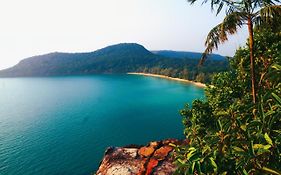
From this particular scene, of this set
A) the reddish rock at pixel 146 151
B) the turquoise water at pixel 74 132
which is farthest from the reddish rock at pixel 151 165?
the turquoise water at pixel 74 132

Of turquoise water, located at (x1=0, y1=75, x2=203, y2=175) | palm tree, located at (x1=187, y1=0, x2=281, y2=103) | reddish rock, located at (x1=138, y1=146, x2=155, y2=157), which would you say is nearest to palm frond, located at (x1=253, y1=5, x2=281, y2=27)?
palm tree, located at (x1=187, y1=0, x2=281, y2=103)

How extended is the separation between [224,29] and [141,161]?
53.8 feet

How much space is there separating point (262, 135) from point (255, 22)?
8.25 metres

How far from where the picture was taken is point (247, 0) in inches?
463

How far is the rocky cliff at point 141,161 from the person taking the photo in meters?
22.5

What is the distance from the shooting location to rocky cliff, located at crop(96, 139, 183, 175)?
22531mm

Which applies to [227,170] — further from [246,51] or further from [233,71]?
[233,71]

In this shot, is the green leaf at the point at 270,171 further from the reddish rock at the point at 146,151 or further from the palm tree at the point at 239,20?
the reddish rock at the point at 146,151

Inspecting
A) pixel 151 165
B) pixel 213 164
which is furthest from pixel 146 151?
pixel 213 164

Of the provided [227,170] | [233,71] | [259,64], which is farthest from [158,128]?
[227,170]

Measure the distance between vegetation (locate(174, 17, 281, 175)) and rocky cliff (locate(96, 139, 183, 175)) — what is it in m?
4.16

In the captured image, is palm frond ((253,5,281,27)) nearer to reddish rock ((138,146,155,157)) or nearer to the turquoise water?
reddish rock ((138,146,155,157))

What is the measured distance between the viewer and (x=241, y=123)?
24.5 ft

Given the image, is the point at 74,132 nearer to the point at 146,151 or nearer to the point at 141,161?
the point at 146,151
